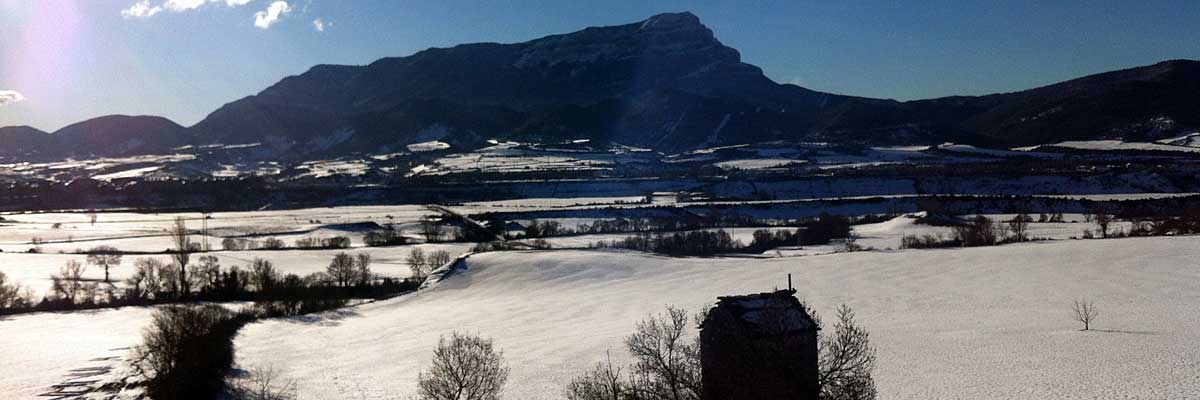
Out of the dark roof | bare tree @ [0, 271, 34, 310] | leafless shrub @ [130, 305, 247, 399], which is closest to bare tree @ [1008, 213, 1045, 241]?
the dark roof

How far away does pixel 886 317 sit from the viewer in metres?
36.8

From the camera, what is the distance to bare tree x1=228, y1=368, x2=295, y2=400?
98.6 feet

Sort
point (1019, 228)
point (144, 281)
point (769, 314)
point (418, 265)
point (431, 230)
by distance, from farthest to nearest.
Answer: point (431, 230) < point (418, 265) < point (1019, 228) < point (144, 281) < point (769, 314)

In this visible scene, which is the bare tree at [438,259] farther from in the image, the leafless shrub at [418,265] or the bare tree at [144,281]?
the bare tree at [144,281]

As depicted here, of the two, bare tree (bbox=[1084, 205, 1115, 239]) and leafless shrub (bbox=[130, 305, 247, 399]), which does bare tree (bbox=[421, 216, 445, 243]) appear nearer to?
leafless shrub (bbox=[130, 305, 247, 399])

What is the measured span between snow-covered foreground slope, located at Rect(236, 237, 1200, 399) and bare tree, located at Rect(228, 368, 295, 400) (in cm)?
67

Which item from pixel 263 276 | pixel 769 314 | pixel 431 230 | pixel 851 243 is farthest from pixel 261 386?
pixel 431 230

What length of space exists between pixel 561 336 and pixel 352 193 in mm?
107566

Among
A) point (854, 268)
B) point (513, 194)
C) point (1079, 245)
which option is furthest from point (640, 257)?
point (513, 194)

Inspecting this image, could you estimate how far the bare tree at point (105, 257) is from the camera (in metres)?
68.8

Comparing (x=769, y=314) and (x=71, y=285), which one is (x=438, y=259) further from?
(x=769, y=314)

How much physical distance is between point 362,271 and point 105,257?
82.9 ft

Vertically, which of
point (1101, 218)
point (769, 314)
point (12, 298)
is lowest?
point (12, 298)

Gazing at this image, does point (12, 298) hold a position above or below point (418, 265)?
above
